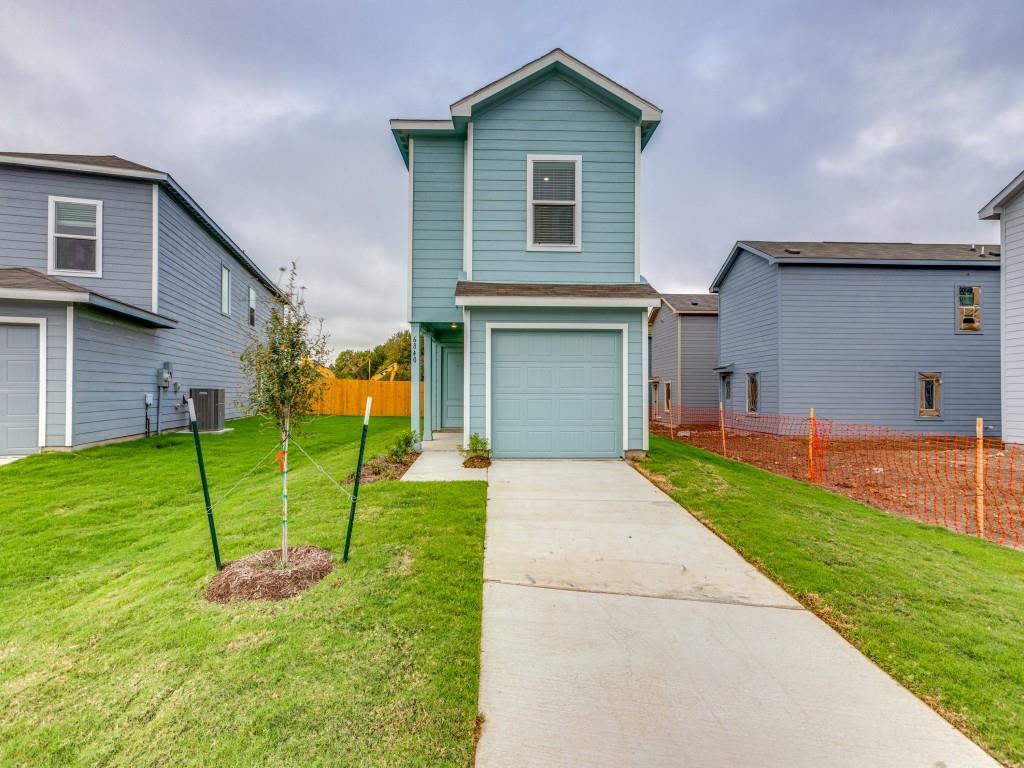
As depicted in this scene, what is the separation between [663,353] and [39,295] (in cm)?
2311

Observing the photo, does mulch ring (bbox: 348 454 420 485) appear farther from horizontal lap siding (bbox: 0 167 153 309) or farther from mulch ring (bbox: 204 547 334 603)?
horizontal lap siding (bbox: 0 167 153 309)

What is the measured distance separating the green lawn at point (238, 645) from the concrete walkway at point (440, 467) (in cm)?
140

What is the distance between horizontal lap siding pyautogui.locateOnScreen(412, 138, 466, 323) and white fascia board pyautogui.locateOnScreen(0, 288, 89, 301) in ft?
20.1

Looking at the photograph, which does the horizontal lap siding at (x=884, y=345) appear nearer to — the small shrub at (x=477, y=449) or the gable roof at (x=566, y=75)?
the gable roof at (x=566, y=75)

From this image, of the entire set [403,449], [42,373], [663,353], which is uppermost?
[663,353]

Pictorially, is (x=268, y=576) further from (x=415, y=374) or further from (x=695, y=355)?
(x=695, y=355)

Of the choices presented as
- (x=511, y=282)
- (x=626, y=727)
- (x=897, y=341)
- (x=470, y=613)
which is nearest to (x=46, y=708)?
(x=470, y=613)

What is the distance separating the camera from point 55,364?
8.59 meters

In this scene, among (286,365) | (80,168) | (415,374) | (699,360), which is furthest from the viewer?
(699,360)

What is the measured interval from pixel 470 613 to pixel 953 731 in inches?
97.6

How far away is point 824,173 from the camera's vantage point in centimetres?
2261

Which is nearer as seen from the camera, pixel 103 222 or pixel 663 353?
pixel 103 222

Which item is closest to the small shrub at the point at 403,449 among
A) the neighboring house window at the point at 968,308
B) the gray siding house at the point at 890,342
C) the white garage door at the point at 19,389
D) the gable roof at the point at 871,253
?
the white garage door at the point at 19,389

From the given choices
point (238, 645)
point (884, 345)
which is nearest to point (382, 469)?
point (238, 645)
